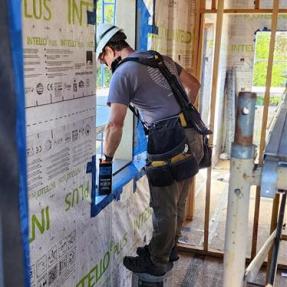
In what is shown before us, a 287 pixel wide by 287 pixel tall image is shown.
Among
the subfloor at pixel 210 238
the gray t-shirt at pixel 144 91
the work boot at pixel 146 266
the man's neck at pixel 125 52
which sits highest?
the man's neck at pixel 125 52

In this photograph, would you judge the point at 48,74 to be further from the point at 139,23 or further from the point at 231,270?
the point at 139,23

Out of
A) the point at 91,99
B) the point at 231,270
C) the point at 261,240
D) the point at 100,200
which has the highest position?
the point at 91,99

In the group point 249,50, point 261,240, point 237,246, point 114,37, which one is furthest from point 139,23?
point 249,50

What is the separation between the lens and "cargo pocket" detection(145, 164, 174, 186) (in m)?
2.09

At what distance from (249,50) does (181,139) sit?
16.6ft

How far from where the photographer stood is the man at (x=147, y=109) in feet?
6.57

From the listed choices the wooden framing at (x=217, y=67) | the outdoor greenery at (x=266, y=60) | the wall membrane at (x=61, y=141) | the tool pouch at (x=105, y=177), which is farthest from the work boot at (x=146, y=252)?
the outdoor greenery at (x=266, y=60)

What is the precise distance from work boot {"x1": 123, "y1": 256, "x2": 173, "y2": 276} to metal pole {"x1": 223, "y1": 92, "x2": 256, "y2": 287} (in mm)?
1294

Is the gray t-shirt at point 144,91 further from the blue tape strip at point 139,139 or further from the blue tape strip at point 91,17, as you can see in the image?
the blue tape strip at point 139,139

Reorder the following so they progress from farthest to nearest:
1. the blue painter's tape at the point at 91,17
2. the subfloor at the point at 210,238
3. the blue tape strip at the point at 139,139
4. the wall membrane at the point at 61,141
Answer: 1. the subfloor at the point at 210,238
2. the blue tape strip at the point at 139,139
3. the blue painter's tape at the point at 91,17
4. the wall membrane at the point at 61,141

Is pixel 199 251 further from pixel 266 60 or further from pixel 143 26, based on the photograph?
pixel 266 60

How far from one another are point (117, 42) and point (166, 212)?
920 mm

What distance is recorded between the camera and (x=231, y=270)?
102 centimetres

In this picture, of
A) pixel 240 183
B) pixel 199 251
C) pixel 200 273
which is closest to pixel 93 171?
pixel 240 183
